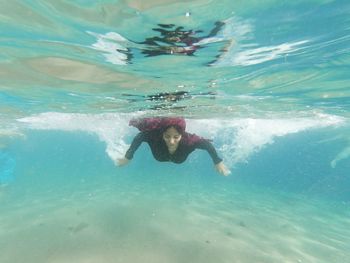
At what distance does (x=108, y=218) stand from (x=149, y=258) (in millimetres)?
6064

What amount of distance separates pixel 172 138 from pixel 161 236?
4.39m

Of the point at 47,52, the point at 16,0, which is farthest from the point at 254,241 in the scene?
the point at 16,0

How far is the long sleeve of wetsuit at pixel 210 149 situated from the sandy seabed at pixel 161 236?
3376 mm

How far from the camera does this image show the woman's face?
11473 mm

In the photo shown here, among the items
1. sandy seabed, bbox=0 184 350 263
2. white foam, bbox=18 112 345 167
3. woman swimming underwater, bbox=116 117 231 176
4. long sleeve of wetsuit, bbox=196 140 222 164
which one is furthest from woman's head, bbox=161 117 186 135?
white foam, bbox=18 112 345 167

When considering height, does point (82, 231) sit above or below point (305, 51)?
below

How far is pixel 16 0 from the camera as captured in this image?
766 centimetres

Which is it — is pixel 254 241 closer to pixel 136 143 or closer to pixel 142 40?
pixel 136 143

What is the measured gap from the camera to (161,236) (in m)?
12.9

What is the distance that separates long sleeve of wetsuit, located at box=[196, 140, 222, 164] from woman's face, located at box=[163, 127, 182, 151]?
92 cm

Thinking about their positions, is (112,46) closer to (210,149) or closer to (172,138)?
(172,138)

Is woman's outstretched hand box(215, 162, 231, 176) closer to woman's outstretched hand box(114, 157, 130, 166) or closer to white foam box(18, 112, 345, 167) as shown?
woman's outstretched hand box(114, 157, 130, 166)

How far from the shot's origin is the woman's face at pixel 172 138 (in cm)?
1147

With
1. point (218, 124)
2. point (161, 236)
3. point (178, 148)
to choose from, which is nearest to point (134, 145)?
point (178, 148)
